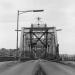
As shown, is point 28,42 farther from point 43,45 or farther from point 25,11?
point 25,11

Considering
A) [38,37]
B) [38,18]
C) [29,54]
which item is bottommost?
[29,54]

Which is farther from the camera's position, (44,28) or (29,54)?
(44,28)

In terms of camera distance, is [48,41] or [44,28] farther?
[48,41]

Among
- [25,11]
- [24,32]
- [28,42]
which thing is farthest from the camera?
[28,42]

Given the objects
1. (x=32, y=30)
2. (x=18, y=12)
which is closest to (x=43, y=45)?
(x=32, y=30)

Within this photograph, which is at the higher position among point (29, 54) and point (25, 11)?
point (25, 11)

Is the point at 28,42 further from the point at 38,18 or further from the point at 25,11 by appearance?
the point at 25,11

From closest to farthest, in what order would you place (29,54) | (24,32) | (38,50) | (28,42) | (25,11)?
1. (25,11)
2. (29,54)
3. (24,32)
4. (28,42)
5. (38,50)

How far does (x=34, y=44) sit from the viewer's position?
3034 inches

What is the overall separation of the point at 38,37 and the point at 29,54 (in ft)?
35.7

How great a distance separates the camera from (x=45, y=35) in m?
76.1

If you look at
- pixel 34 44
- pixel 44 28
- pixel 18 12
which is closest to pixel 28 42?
pixel 34 44

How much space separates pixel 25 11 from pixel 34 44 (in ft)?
142

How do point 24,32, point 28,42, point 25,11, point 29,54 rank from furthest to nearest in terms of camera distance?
1. point 28,42
2. point 24,32
3. point 29,54
4. point 25,11
